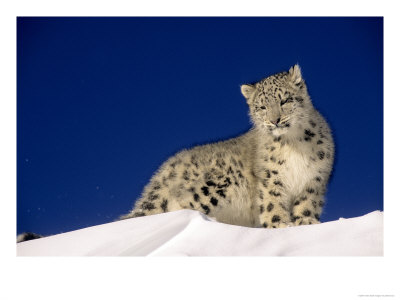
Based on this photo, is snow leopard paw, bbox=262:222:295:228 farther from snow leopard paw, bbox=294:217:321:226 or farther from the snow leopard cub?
snow leopard paw, bbox=294:217:321:226

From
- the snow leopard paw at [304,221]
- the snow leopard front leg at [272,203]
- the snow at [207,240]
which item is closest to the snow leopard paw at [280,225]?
the snow leopard front leg at [272,203]

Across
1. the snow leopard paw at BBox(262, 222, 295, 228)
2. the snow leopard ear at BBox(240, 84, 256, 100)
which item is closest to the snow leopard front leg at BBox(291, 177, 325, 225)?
the snow leopard paw at BBox(262, 222, 295, 228)

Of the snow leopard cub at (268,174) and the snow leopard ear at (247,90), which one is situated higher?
the snow leopard ear at (247,90)

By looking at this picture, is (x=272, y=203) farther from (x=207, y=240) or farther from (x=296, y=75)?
(x=207, y=240)

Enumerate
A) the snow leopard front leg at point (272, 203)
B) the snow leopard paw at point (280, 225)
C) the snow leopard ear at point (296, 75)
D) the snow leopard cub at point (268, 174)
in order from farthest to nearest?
the snow leopard ear at point (296, 75) < the snow leopard cub at point (268, 174) < the snow leopard front leg at point (272, 203) < the snow leopard paw at point (280, 225)

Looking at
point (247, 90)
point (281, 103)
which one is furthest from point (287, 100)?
point (247, 90)

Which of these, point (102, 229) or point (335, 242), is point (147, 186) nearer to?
point (102, 229)

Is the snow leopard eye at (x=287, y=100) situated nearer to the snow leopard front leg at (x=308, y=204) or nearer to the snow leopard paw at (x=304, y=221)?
the snow leopard front leg at (x=308, y=204)

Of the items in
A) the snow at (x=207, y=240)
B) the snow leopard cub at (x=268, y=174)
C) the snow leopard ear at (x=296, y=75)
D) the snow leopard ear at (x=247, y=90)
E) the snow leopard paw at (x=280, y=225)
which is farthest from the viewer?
the snow leopard ear at (x=247, y=90)
